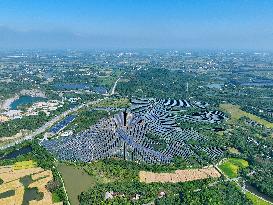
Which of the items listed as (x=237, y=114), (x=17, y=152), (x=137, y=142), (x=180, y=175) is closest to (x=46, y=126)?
(x=17, y=152)

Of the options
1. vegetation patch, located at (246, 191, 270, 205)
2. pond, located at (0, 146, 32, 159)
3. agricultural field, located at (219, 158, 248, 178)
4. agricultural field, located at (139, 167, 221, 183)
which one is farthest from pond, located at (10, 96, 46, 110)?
vegetation patch, located at (246, 191, 270, 205)

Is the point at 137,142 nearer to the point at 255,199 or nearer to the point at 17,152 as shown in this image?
the point at 17,152

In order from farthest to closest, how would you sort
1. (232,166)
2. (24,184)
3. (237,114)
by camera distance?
(237,114), (232,166), (24,184)

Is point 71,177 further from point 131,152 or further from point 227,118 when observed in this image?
point 227,118

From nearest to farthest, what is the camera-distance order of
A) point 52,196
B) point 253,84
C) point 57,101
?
point 52,196 → point 57,101 → point 253,84

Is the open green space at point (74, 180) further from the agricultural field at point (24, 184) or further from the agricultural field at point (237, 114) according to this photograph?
the agricultural field at point (237, 114)

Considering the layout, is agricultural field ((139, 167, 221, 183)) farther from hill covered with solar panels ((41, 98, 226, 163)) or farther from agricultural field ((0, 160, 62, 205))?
agricultural field ((0, 160, 62, 205))

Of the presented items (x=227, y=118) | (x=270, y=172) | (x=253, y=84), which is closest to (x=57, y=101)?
(x=227, y=118)

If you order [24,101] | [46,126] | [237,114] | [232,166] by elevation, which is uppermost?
[46,126]
